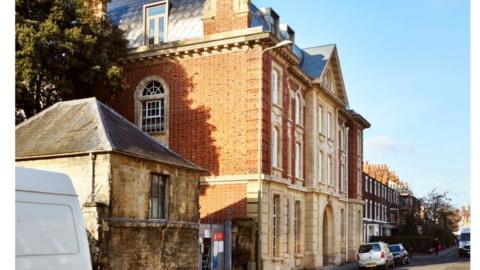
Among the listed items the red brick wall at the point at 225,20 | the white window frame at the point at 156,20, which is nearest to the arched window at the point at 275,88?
the red brick wall at the point at 225,20

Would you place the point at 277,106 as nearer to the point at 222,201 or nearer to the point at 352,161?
the point at 222,201

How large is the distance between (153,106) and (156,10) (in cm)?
462

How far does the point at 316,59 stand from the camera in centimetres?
3469

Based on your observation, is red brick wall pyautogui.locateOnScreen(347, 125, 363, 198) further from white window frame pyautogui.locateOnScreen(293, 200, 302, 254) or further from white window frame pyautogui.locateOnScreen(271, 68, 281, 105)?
white window frame pyautogui.locateOnScreen(271, 68, 281, 105)

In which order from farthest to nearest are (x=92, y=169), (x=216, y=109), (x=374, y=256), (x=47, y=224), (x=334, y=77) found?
(x=334, y=77)
(x=374, y=256)
(x=216, y=109)
(x=92, y=169)
(x=47, y=224)

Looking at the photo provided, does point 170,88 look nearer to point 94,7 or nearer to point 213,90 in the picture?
point 213,90

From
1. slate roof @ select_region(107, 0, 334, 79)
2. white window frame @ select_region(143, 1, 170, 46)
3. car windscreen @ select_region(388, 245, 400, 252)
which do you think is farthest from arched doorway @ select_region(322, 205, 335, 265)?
white window frame @ select_region(143, 1, 170, 46)

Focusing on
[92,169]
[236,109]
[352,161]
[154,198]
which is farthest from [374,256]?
[92,169]

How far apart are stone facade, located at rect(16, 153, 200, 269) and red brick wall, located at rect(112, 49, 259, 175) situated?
645 centimetres

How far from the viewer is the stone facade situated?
15.2 metres

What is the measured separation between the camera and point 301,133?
3133cm

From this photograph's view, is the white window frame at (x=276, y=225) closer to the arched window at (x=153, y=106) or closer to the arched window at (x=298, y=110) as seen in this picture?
the arched window at (x=298, y=110)

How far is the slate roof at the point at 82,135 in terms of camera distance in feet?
54.0
